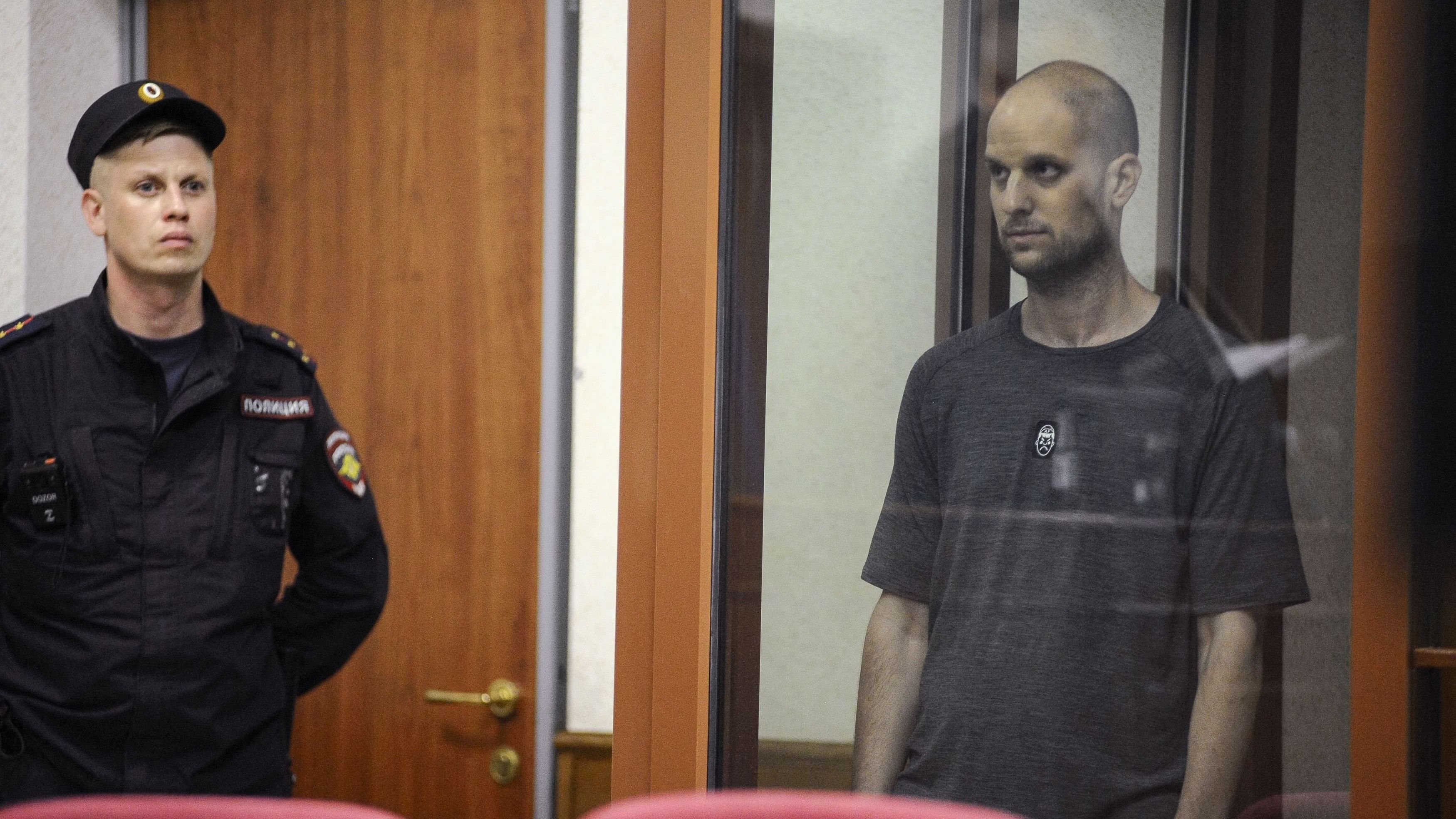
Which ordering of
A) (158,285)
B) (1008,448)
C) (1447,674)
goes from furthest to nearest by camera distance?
(158,285)
(1008,448)
(1447,674)

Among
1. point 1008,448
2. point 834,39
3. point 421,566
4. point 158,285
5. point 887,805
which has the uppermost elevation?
point 834,39

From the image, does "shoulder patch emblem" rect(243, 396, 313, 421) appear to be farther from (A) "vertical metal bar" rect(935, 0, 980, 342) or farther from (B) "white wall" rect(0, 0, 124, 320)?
(A) "vertical metal bar" rect(935, 0, 980, 342)

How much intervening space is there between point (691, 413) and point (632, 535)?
123 mm

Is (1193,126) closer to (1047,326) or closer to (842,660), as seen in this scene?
(1047,326)

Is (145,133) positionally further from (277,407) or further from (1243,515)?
(1243,515)

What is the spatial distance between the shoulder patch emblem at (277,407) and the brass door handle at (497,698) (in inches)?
21.3

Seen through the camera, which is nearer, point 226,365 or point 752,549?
point 752,549

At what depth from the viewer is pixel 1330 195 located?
25.7 inches

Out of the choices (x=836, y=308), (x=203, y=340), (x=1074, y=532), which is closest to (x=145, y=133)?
(x=203, y=340)

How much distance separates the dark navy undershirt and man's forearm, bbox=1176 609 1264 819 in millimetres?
1175

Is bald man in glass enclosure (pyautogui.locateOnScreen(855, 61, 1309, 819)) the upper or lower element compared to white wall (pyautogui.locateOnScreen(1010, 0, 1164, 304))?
lower

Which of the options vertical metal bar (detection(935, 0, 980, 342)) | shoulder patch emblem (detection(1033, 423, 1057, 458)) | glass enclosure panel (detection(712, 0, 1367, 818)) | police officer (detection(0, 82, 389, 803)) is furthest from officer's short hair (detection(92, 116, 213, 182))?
shoulder patch emblem (detection(1033, 423, 1057, 458))

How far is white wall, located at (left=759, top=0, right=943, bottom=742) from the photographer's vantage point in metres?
0.77

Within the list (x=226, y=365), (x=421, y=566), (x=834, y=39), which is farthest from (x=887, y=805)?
(x=421, y=566)
